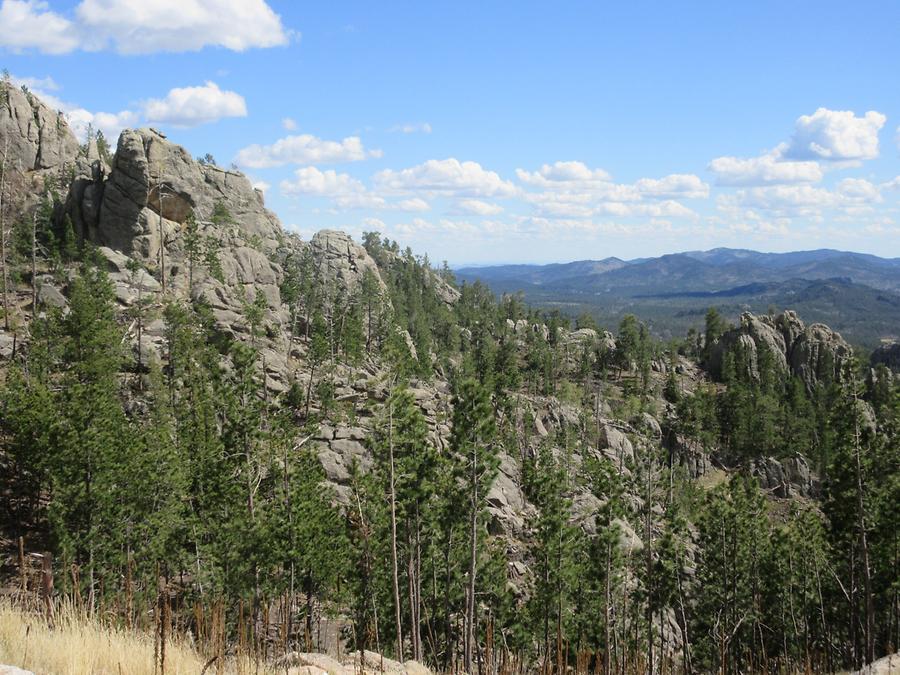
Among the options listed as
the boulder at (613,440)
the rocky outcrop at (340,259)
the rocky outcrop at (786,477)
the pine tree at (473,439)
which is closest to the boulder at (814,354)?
the rocky outcrop at (786,477)

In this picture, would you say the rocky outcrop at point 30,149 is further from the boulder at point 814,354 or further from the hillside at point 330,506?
the boulder at point 814,354

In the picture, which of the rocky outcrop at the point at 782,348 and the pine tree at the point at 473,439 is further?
the rocky outcrop at the point at 782,348

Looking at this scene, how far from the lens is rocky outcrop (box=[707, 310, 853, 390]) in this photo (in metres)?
136

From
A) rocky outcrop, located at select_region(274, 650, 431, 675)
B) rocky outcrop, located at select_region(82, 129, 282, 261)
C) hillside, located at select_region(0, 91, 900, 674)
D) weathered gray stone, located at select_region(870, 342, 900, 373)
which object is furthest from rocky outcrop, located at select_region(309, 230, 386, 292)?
weathered gray stone, located at select_region(870, 342, 900, 373)

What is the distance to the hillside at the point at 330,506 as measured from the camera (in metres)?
30.1


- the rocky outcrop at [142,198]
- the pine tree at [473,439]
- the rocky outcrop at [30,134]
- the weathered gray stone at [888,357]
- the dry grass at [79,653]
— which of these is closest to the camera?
the dry grass at [79,653]

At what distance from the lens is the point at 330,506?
1501 inches

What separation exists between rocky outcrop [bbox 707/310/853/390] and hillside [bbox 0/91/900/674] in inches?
2037

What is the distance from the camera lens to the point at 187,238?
3184 inches

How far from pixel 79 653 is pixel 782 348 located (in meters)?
164

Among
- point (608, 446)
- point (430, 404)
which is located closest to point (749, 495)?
point (430, 404)

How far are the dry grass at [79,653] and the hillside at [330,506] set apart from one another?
0.93 feet

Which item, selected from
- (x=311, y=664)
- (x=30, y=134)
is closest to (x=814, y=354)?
(x=311, y=664)

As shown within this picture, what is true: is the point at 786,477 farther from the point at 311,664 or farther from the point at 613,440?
the point at 311,664
